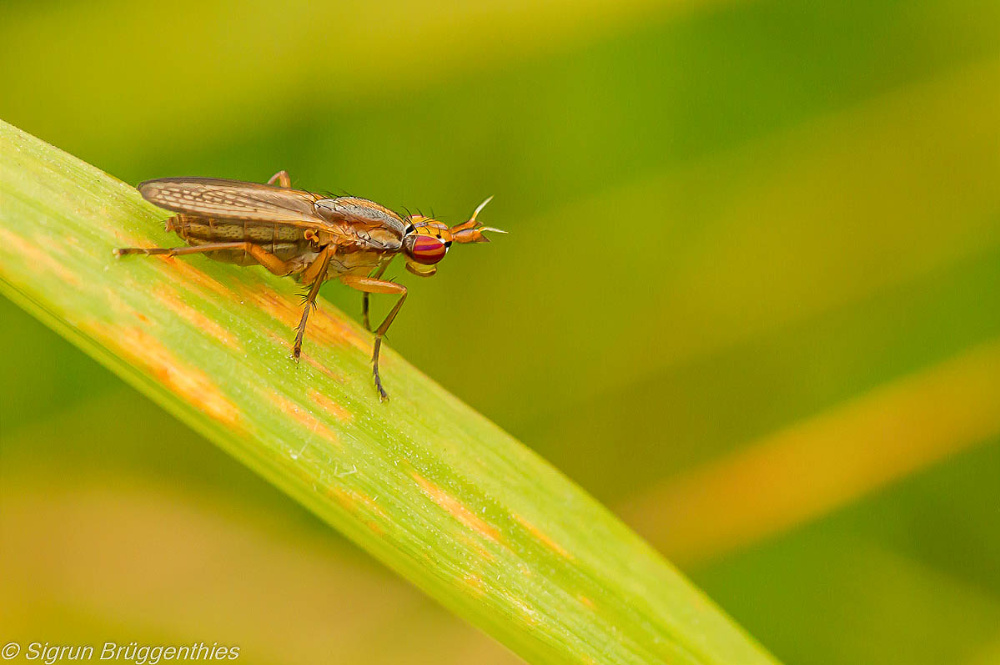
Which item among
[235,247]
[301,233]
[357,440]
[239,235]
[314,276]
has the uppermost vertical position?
[301,233]

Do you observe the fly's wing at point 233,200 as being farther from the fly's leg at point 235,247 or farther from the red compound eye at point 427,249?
the red compound eye at point 427,249

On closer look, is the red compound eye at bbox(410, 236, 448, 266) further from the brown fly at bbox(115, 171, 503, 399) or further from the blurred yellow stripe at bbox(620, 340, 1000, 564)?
Result: the blurred yellow stripe at bbox(620, 340, 1000, 564)

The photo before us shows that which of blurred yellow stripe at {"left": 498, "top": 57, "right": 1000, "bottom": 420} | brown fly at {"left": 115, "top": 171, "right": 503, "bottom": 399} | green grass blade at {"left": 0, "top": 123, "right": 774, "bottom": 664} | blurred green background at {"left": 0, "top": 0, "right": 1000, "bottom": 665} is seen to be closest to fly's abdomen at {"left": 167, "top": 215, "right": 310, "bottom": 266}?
brown fly at {"left": 115, "top": 171, "right": 503, "bottom": 399}

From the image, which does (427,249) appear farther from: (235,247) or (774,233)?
(774,233)

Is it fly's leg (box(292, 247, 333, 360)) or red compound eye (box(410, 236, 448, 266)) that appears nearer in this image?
fly's leg (box(292, 247, 333, 360))

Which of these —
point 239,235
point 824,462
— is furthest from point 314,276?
point 824,462
